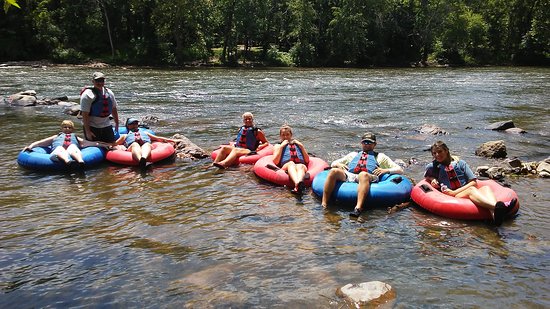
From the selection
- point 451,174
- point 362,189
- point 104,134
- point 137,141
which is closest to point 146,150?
point 137,141

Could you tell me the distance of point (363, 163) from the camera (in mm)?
6965

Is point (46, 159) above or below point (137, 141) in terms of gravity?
below

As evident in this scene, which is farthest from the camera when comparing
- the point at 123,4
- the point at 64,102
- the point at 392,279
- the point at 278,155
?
the point at 123,4

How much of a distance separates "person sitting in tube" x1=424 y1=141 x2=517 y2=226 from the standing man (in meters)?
5.58

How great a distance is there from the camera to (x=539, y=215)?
6.11m

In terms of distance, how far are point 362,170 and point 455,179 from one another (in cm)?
128

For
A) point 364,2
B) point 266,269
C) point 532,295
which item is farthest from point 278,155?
point 364,2

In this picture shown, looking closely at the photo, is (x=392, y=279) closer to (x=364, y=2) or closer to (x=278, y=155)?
(x=278, y=155)

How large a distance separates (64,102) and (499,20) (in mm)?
42802

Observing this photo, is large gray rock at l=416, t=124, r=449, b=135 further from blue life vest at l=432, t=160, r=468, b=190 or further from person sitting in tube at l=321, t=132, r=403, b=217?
blue life vest at l=432, t=160, r=468, b=190

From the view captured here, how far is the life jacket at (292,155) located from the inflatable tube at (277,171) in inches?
7.0

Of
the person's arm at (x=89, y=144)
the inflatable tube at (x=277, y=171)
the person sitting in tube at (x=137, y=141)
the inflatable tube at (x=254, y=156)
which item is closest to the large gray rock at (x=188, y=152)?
the person sitting in tube at (x=137, y=141)

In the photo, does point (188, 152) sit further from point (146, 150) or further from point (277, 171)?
point (277, 171)

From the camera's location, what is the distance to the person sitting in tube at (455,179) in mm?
5855
